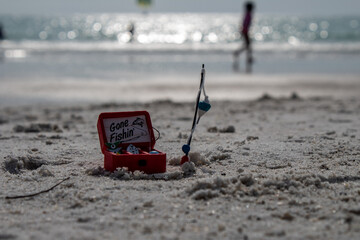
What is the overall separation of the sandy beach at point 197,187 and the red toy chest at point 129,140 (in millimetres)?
92

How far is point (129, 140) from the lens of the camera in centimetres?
376

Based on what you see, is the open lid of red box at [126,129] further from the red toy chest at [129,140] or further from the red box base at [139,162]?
the red box base at [139,162]

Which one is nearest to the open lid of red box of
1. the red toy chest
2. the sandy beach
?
the red toy chest

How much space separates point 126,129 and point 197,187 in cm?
96

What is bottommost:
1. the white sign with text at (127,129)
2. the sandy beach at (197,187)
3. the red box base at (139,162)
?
the sandy beach at (197,187)

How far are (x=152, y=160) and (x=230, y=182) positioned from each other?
2.00ft

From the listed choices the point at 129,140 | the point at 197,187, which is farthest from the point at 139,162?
the point at 197,187

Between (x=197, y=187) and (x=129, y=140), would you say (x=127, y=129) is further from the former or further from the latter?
(x=197, y=187)

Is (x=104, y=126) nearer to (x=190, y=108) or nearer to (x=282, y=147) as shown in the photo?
(x=282, y=147)

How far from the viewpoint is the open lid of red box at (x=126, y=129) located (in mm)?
3693

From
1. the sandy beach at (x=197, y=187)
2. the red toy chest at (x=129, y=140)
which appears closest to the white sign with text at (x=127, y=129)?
the red toy chest at (x=129, y=140)

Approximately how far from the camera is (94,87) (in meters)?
10.2

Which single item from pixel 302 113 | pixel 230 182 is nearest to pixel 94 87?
pixel 302 113

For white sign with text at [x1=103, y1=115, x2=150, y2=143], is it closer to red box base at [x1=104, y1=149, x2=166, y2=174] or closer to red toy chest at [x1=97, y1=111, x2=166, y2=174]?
red toy chest at [x1=97, y1=111, x2=166, y2=174]
